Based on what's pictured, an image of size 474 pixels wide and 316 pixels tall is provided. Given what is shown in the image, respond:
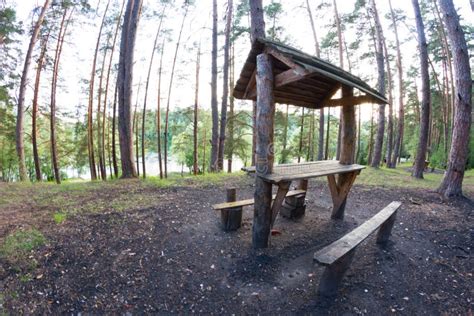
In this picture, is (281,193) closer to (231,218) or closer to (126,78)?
(231,218)

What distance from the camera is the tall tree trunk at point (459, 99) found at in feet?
19.1

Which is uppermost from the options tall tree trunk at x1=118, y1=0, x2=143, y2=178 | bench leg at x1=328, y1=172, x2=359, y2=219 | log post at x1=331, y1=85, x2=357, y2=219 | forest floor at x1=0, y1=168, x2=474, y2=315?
tall tree trunk at x1=118, y1=0, x2=143, y2=178

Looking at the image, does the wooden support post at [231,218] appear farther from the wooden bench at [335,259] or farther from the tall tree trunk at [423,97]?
the tall tree trunk at [423,97]

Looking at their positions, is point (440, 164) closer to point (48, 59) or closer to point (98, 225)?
point (98, 225)

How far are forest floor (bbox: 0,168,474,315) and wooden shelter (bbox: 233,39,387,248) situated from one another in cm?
66

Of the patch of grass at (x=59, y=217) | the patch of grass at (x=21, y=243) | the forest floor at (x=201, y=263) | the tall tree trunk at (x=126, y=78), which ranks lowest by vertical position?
the forest floor at (x=201, y=263)

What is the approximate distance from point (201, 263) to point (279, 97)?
10.3ft

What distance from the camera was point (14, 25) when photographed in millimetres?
9352

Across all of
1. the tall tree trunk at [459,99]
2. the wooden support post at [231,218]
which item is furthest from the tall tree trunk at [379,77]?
the wooden support post at [231,218]

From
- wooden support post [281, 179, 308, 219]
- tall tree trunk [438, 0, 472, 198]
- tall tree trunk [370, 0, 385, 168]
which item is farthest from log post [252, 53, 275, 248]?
tall tree trunk [370, 0, 385, 168]

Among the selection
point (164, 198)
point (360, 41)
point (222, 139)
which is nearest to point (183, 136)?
point (222, 139)

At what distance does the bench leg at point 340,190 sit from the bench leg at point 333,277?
6.77 feet

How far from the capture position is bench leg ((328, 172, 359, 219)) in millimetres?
4316

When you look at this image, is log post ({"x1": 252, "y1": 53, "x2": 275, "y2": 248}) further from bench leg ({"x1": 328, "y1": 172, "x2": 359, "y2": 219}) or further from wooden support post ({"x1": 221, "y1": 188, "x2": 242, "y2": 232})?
bench leg ({"x1": 328, "y1": 172, "x2": 359, "y2": 219})
